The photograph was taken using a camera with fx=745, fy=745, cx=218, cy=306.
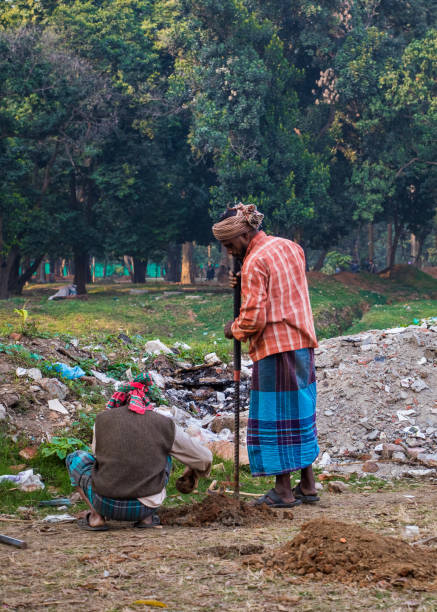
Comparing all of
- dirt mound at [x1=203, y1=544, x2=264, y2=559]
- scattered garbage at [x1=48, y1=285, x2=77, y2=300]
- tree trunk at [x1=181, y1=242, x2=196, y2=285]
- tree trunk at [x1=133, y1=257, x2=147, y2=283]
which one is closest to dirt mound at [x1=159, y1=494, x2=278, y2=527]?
dirt mound at [x1=203, y1=544, x2=264, y2=559]

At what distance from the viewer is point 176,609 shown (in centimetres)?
316

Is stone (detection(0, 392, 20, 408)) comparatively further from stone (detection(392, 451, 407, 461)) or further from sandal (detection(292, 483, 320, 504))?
stone (detection(392, 451, 407, 461))

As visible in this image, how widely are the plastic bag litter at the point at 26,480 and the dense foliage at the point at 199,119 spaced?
19791mm

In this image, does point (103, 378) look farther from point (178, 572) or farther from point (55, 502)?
point (178, 572)

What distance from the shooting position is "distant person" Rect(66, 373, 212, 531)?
4.46 m

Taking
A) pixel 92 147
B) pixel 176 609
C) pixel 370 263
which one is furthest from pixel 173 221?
pixel 176 609

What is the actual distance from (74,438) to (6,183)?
19.2m

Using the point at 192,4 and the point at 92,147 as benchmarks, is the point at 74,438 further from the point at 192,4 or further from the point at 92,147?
the point at 192,4

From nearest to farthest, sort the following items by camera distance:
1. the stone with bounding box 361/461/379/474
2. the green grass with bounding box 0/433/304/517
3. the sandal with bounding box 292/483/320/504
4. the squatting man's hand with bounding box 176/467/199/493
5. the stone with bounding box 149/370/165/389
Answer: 1. the squatting man's hand with bounding box 176/467/199/493
2. the sandal with bounding box 292/483/320/504
3. the green grass with bounding box 0/433/304/517
4. the stone with bounding box 361/461/379/474
5. the stone with bounding box 149/370/165/389

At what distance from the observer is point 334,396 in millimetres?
9008

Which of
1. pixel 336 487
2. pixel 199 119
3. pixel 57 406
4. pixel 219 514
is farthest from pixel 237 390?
pixel 199 119

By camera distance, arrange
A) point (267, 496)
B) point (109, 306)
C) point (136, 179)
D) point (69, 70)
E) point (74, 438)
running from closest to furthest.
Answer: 1. point (267, 496)
2. point (74, 438)
3. point (109, 306)
4. point (69, 70)
5. point (136, 179)

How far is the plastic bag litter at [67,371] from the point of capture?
865cm

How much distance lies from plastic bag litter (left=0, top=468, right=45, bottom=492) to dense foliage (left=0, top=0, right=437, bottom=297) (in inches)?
779
